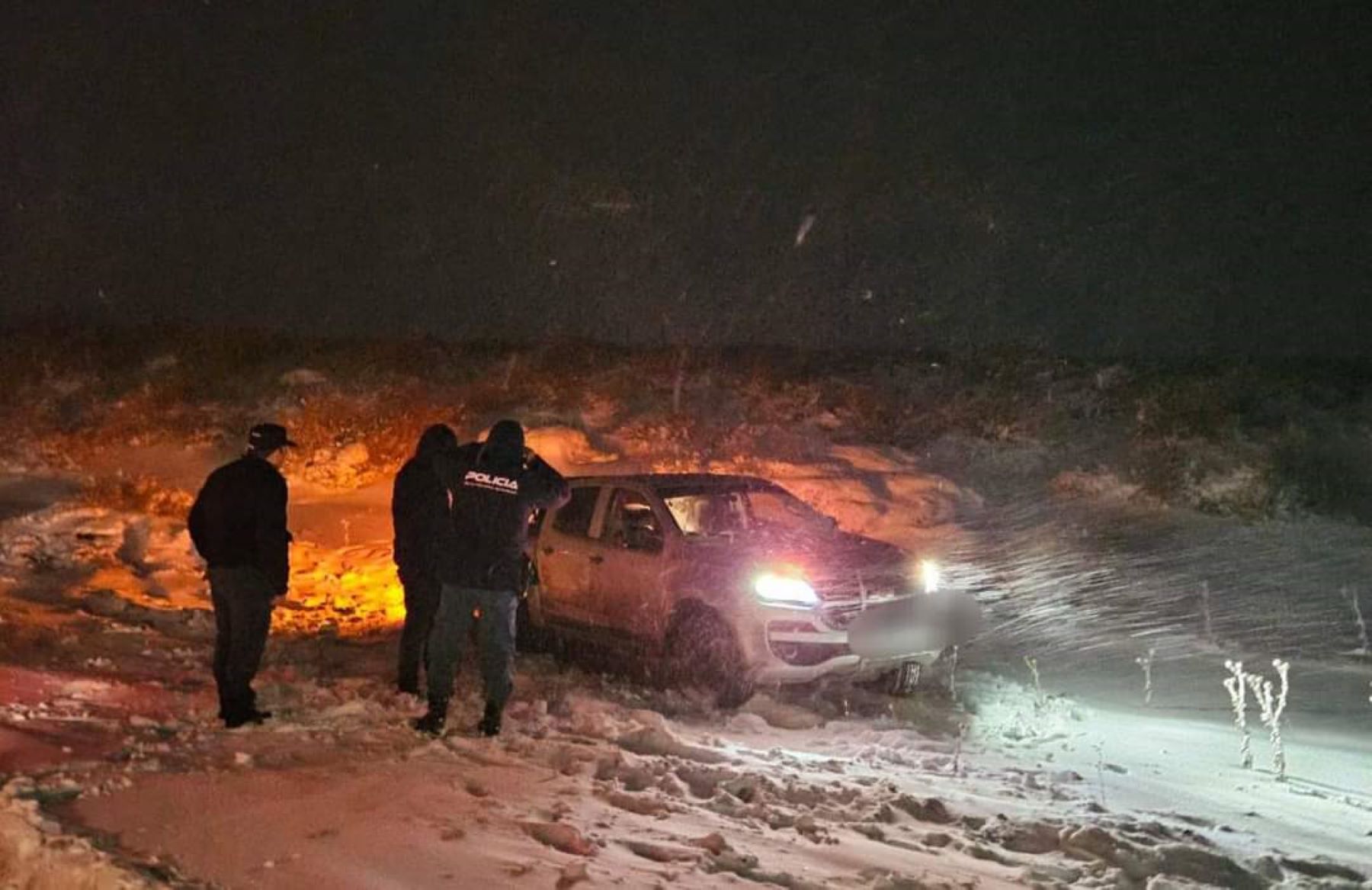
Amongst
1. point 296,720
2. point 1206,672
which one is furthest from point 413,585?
point 1206,672

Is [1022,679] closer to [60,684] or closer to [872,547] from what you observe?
[872,547]

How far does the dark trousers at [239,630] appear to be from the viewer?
639cm

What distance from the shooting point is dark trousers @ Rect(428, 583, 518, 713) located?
638cm

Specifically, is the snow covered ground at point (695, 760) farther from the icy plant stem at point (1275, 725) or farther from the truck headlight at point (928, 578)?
the truck headlight at point (928, 578)

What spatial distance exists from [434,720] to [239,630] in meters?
1.12

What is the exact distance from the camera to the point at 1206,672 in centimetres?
992

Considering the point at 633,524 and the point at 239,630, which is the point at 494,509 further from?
the point at 633,524

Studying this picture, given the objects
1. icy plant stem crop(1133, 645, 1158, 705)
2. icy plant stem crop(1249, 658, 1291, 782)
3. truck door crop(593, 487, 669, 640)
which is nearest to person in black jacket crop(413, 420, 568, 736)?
truck door crop(593, 487, 669, 640)

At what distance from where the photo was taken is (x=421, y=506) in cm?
768

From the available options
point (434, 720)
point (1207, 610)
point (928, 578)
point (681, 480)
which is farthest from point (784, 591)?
point (1207, 610)

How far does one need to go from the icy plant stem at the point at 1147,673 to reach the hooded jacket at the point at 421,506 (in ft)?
17.5

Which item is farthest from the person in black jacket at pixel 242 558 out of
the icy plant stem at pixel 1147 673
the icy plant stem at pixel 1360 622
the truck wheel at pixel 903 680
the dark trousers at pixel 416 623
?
the icy plant stem at pixel 1360 622

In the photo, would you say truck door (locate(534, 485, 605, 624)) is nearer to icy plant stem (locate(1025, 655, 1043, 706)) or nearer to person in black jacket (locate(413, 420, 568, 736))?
person in black jacket (locate(413, 420, 568, 736))

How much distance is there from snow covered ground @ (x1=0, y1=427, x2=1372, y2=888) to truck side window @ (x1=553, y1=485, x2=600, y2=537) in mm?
1069
